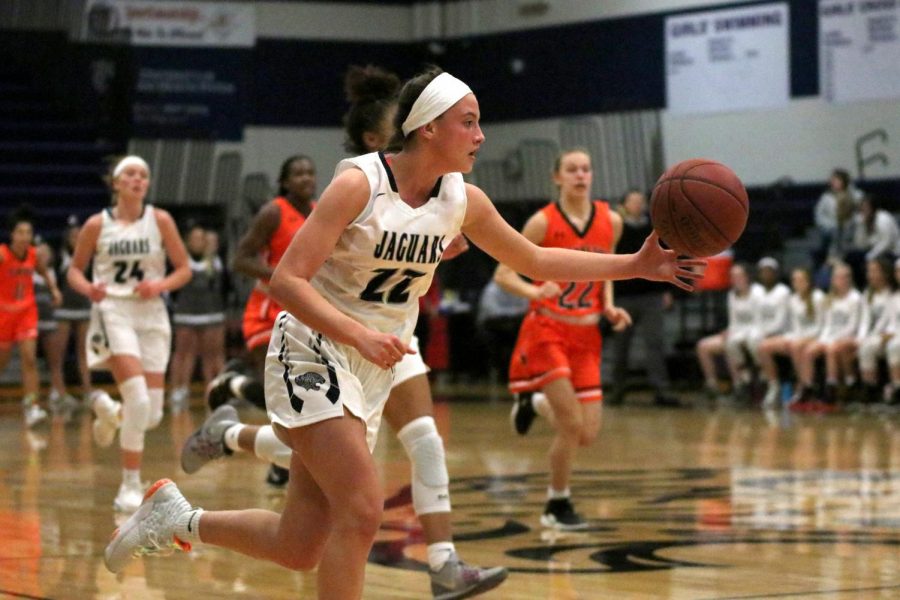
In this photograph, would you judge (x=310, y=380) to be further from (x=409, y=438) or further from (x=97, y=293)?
(x=97, y=293)

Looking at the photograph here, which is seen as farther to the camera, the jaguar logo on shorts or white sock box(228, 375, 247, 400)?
white sock box(228, 375, 247, 400)

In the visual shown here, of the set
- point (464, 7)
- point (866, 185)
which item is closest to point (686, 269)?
point (866, 185)

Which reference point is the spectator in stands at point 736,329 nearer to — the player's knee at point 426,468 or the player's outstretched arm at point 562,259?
the player's knee at point 426,468

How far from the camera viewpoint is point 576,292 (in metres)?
7.21

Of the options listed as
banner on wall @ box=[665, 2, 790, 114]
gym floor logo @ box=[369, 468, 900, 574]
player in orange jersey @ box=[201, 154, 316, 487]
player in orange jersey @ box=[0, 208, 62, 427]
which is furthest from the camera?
banner on wall @ box=[665, 2, 790, 114]

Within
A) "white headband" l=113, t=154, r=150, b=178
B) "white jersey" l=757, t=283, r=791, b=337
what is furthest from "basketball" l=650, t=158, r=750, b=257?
"white jersey" l=757, t=283, r=791, b=337

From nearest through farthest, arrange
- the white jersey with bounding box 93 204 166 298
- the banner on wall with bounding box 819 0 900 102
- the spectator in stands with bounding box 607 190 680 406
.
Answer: the white jersey with bounding box 93 204 166 298
the spectator in stands with bounding box 607 190 680 406
the banner on wall with bounding box 819 0 900 102

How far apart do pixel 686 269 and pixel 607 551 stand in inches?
91.1

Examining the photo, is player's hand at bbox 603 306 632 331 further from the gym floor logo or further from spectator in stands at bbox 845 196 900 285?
spectator in stands at bbox 845 196 900 285

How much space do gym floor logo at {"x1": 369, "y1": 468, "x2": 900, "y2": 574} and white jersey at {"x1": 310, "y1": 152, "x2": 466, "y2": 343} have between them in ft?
6.58

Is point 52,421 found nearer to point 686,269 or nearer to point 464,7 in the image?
point 686,269

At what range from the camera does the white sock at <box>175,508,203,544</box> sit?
464 cm

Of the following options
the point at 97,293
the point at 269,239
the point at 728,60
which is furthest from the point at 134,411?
the point at 728,60

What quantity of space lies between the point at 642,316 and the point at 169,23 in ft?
33.3
